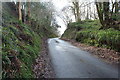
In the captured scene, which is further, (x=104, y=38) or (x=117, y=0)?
(x=117, y=0)

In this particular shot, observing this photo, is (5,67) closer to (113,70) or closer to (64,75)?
(64,75)

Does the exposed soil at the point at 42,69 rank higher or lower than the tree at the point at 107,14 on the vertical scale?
lower

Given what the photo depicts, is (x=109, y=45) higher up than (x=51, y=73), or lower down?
higher up

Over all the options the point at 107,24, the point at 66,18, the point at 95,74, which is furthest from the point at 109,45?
the point at 66,18

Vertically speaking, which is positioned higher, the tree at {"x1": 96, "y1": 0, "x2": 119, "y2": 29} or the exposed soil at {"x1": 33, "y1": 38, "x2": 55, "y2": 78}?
the tree at {"x1": 96, "y1": 0, "x2": 119, "y2": 29}

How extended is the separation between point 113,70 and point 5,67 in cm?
503

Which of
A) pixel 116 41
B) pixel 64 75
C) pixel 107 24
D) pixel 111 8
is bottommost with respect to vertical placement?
pixel 64 75

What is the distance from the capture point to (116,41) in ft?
28.2

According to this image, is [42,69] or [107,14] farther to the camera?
[107,14]

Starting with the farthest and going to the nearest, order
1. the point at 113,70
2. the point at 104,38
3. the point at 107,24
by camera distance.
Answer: the point at 107,24, the point at 104,38, the point at 113,70

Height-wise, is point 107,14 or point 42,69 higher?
point 107,14

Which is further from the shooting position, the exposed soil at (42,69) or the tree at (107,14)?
the tree at (107,14)

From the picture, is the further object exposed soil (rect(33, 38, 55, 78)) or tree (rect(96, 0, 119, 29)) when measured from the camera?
tree (rect(96, 0, 119, 29))

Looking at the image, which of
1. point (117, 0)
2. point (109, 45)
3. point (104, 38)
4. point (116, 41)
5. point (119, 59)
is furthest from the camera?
point (117, 0)
